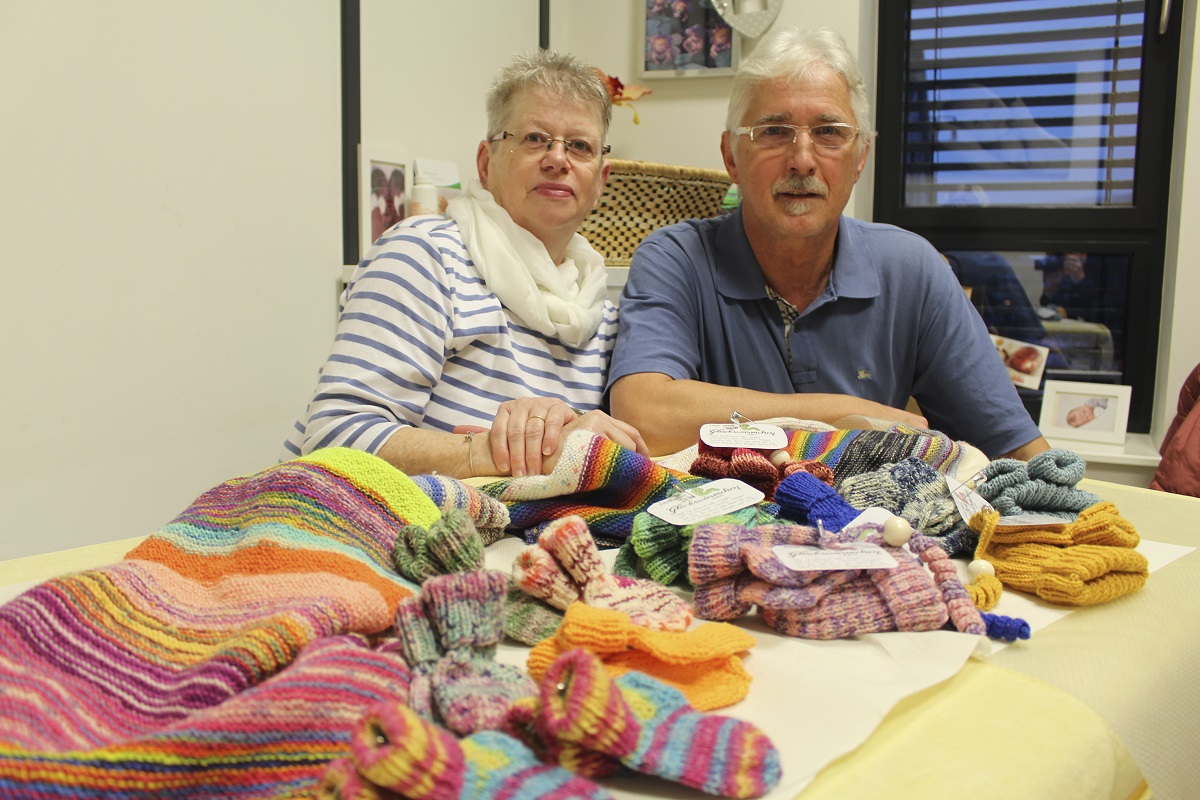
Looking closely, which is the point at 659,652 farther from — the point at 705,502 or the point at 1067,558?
the point at 1067,558

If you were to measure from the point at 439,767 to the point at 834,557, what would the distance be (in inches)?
13.9

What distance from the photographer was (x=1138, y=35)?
2.88 meters

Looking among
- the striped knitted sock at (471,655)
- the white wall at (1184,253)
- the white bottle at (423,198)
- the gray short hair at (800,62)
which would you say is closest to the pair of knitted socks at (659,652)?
the striped knitted sock at (471,655)

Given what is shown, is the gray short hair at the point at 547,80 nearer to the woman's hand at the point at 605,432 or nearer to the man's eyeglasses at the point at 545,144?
the man's eyeglasses at the point at 545,144

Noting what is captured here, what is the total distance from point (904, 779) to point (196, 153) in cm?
193

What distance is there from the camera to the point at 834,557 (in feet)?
2.16

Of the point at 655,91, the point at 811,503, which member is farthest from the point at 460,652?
the point at 655,91

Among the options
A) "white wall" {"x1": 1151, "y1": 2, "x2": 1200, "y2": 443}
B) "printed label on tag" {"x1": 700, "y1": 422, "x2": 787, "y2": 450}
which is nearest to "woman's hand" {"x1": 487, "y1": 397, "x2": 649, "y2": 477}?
"printed label on tag" {"x1": 700, "y1": 422, "x2": 787, "y2": 450}

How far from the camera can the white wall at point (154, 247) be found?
1.61 meters

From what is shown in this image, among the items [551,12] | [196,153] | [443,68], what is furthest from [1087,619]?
[551,12]

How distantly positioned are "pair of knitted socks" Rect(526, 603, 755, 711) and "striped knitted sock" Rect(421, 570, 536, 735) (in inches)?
1.2

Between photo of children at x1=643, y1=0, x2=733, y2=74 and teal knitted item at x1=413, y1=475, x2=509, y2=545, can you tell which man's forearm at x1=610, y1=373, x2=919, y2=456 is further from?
photo of children at x1=643, y1=0, x2=733, y2=74

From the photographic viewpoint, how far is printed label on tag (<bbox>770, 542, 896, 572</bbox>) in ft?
2.11

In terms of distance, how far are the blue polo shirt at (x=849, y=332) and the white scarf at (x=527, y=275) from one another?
0.09m
